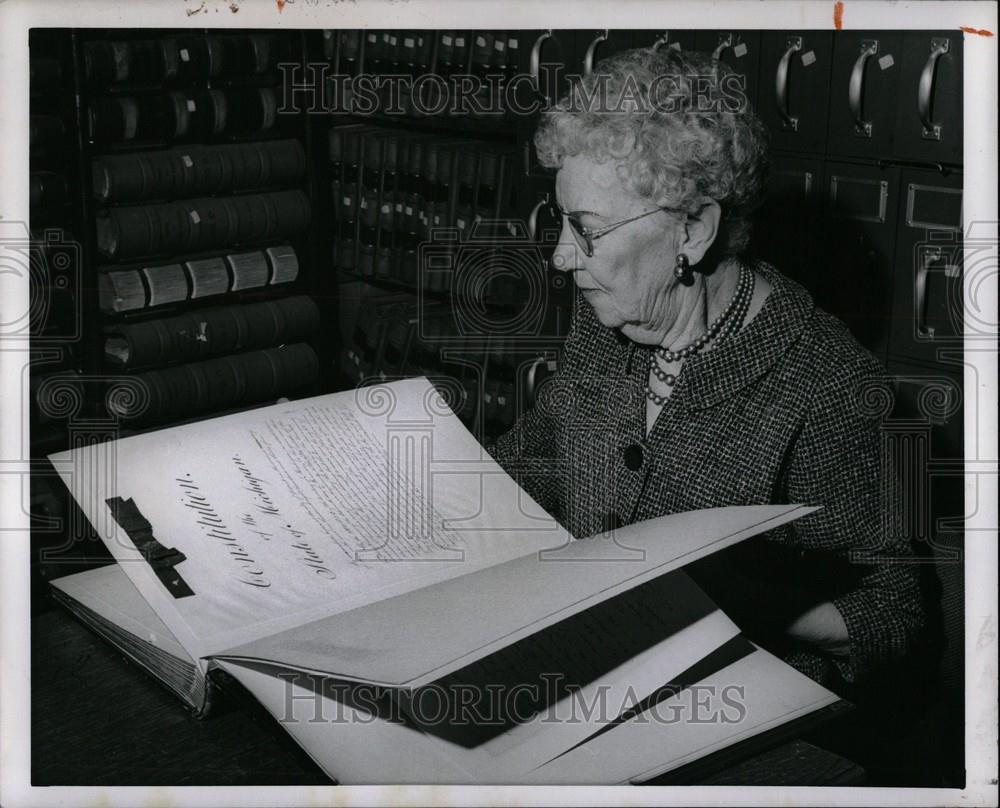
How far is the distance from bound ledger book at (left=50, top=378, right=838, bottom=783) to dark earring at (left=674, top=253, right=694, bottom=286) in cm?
43

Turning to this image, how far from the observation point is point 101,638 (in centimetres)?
97

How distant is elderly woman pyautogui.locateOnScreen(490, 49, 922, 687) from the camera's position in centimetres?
117

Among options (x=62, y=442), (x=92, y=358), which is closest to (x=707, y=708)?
(x=62, y=442)

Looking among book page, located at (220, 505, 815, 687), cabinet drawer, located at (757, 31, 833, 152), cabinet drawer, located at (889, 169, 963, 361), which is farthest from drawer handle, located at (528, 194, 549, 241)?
book page, located at (220, 505, 815, 687)

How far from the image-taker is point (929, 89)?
1.63 metres

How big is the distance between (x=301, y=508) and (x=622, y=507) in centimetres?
52

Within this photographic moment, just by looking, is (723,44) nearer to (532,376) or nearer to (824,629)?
(532,376)

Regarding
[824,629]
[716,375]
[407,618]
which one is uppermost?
[716,375]

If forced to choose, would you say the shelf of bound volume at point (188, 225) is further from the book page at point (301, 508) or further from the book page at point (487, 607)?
the book page at point (487, 607)

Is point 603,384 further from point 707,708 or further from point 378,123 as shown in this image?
point 378,123

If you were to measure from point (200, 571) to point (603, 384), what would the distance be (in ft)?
2.21

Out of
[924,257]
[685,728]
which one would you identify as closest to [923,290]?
[924,257]

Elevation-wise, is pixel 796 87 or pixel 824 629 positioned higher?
pixel 796 87
